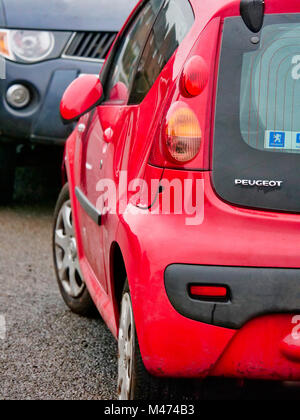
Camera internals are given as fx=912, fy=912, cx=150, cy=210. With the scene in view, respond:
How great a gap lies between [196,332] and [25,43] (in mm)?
4689

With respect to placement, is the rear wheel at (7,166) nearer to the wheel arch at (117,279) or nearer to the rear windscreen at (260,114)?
the wheel arch at (117,279)

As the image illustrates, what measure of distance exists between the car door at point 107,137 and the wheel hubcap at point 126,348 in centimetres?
30

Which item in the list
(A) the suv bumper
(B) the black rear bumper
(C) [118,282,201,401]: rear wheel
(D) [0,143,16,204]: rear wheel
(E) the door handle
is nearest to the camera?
(B) the black rear bumper

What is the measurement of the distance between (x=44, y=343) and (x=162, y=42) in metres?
1.76

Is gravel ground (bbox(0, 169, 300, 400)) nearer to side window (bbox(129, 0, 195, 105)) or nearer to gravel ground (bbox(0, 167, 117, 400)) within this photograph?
gravel ground (bbox(0, 167, 117, 400))

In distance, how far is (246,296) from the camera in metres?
2.75

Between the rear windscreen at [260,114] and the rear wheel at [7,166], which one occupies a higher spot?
the rear windscreen at [260,114]

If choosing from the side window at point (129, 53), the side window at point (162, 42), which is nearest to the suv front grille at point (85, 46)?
the side window at point (129, 53)

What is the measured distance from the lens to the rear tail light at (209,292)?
2773 mm

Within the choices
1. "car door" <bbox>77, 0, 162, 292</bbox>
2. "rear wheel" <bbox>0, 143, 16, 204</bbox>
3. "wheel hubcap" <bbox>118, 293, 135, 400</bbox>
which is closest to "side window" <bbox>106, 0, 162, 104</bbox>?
"car door" <bbox>77, 0, 162, 292</bbox>

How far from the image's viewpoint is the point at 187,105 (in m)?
2.90

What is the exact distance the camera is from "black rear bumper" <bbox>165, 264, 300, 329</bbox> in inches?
108

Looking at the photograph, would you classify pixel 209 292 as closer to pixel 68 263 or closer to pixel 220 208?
pixel 220 208
